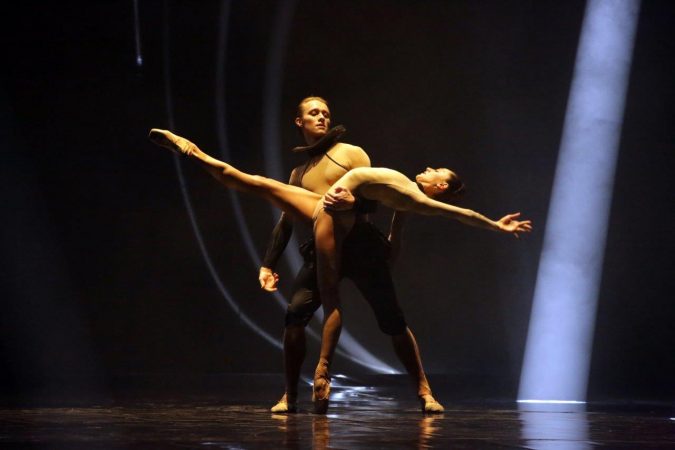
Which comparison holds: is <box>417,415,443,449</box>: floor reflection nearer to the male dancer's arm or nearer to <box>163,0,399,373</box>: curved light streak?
the male dancer's arm

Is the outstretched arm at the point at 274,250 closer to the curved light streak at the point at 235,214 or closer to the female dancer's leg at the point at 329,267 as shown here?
the female dancer's leg at the point at 329,267

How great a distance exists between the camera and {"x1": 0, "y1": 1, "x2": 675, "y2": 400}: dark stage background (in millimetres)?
5793

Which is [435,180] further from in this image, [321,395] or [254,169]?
[254,169]

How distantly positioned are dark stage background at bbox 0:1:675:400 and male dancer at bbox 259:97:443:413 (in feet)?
7.51

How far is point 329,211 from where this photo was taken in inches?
131

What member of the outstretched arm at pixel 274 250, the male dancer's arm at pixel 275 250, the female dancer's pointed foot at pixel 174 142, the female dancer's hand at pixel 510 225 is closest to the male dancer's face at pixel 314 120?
the male dancer's arm at pixel 275 250

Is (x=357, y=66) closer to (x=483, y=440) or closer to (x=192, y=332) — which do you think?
(x=192, y=332)

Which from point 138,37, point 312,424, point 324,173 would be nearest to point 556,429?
point 312,424

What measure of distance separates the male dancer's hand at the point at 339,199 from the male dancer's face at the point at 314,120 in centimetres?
36

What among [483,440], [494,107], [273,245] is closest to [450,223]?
[494,107]

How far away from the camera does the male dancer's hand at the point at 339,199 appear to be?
329 cm

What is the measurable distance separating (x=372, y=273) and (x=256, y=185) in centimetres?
50

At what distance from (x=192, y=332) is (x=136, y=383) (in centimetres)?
85

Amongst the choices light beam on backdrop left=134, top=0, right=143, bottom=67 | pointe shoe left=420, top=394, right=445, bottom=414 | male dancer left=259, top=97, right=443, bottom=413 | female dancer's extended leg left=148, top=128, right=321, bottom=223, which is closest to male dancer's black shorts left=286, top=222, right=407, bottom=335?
male dancer left=259, top=97, right=443, bottom=413
